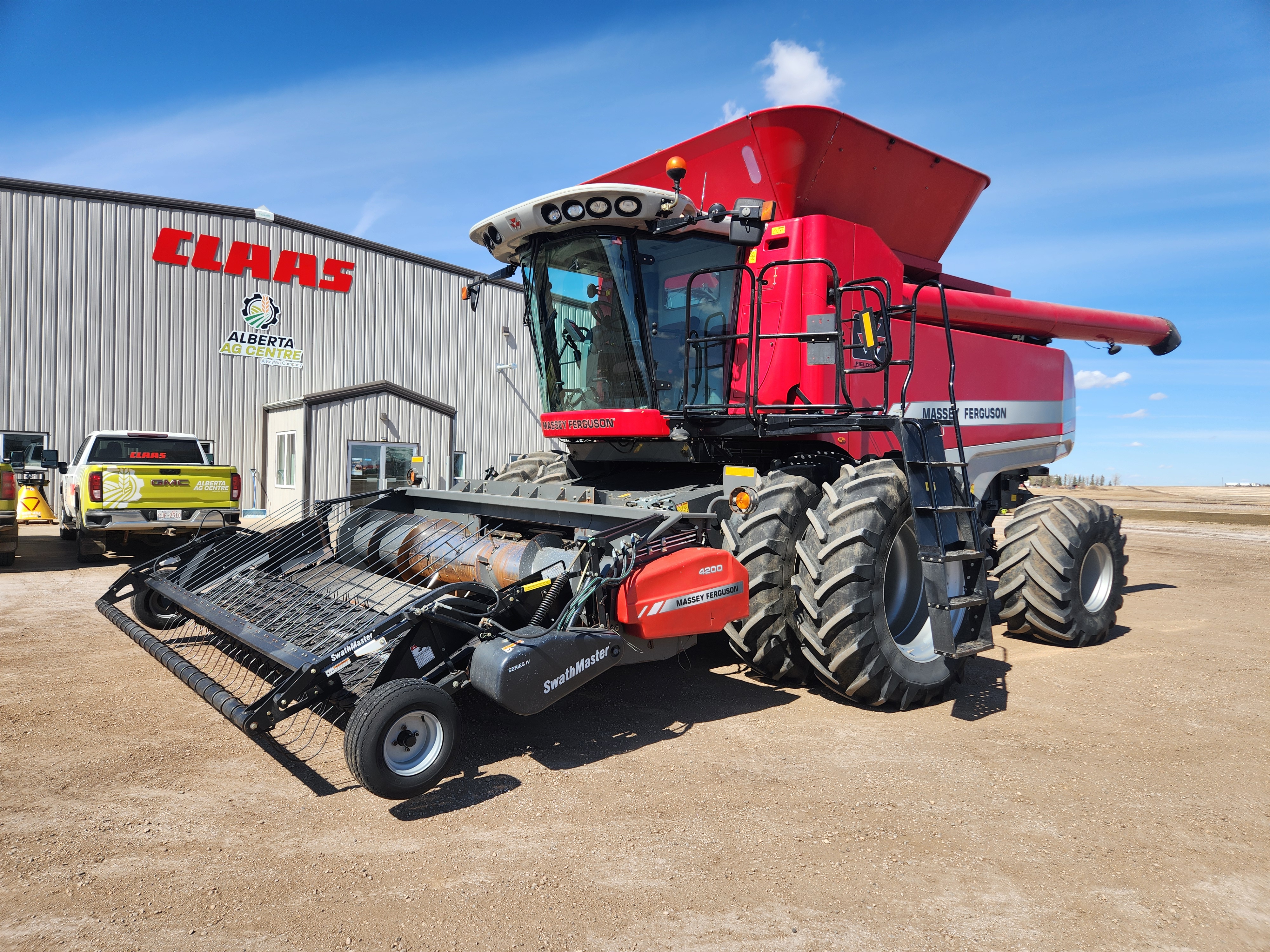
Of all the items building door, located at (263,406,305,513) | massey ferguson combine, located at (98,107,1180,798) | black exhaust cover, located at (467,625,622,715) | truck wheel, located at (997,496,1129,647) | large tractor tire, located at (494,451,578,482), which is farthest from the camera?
building door, located at (263,406,305,513)

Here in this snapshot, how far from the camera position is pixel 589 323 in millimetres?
5613

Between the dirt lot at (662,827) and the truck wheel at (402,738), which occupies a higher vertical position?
the truck wheel at (402,738)

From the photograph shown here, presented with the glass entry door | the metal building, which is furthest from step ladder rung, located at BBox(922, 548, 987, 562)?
the metal building

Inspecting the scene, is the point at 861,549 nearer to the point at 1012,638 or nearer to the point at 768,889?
the point at 768,889

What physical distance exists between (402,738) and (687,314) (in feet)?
10.4

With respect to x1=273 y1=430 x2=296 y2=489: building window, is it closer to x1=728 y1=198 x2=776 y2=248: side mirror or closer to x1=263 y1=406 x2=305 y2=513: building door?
x1=263 y1=406 x2=305 y2=513: building door

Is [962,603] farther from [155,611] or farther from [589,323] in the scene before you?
[155,611]

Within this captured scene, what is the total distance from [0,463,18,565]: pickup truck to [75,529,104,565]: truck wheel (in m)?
0.67

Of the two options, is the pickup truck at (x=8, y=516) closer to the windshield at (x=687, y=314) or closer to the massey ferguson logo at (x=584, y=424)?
the massey ferguson logo at (x=584, y=424)

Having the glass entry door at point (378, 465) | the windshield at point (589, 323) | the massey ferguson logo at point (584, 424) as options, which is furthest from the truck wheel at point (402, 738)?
the glass entry door at point (378, 465)

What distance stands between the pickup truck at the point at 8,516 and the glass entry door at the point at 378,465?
22.7 ft

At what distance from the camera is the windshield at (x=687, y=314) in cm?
536

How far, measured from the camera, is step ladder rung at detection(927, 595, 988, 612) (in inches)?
178

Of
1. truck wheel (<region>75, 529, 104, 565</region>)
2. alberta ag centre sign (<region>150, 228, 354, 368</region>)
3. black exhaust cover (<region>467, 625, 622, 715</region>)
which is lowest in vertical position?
truck wheel (<region>75, 529, 104, 565</region>)
